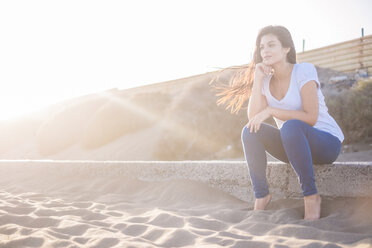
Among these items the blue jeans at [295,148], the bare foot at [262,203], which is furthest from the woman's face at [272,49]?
the bare foot at [262,203]

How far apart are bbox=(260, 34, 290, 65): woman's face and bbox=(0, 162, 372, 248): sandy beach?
1113 millimetres

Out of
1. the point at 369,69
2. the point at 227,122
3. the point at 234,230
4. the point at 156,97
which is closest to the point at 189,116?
the point at 227,122

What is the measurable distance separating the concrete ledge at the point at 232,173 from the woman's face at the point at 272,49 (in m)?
0.86

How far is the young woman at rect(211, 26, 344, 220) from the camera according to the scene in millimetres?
2076

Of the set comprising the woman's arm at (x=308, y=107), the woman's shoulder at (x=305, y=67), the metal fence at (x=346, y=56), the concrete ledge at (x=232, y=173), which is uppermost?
the metal fence at (x=346, y=56)

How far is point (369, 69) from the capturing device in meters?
13.2

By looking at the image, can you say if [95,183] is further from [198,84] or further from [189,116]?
[198,84]

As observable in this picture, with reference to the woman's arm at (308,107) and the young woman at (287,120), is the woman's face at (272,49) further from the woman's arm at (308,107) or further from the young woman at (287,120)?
the woman's arm at (308,107)

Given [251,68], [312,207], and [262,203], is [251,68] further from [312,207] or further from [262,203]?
[312,207]


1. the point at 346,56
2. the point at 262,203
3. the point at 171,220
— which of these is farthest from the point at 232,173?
the point at 346,56

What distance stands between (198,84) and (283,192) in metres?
10.1

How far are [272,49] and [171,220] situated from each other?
1.48 metres

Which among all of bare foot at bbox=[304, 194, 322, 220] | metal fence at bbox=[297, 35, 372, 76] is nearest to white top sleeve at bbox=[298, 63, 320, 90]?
bare foot at bbox=[304, 194, 322, 220]

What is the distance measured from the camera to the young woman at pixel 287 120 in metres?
2.08
